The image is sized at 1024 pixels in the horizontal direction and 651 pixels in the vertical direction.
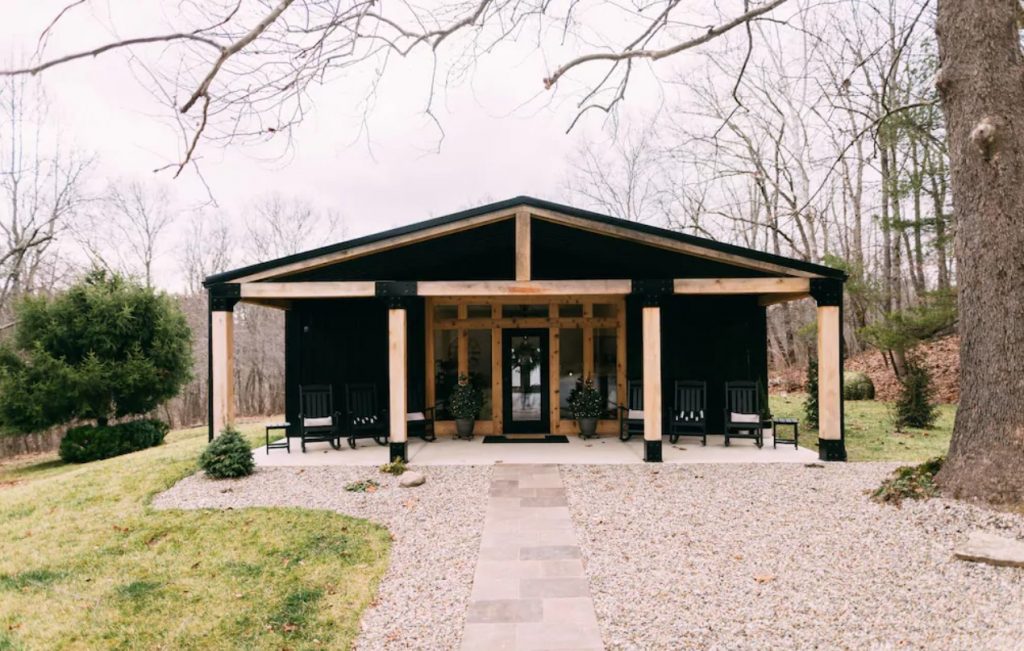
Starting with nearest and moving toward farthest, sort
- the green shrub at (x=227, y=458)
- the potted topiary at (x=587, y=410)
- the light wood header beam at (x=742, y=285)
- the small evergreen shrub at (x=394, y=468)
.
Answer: the green shrub at (x=227, y=458), the small evergreen shrub at (x=394, y=468), the light wood header beam at (x=742, y=285), the potted topiary at (x=587, y=410)

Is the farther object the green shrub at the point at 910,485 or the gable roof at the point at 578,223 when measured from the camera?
the gable roof at the point at 578,223

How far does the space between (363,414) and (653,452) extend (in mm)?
4618

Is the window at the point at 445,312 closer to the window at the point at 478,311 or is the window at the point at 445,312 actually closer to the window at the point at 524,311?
the window at the point at 478,311

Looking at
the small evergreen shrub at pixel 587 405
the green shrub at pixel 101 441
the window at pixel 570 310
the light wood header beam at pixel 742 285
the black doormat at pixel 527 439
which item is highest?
the light wood header beam at pixel 742 285

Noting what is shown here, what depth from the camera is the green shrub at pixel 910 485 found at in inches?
191

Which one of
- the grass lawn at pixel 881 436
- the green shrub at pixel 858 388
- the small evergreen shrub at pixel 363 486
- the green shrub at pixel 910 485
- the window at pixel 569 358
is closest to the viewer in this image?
the green shrub at pixel 910 485

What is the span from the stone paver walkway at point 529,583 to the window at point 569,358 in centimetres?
371

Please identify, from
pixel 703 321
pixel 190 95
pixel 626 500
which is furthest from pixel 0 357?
pixel 703 321

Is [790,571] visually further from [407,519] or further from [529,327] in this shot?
[529,327]

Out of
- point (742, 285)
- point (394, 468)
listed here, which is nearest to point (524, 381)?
point (394, 468)

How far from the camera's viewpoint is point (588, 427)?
29.2 feet

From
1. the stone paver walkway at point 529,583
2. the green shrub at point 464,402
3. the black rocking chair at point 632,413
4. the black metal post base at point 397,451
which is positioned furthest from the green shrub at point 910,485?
the green shrub at point 464,402

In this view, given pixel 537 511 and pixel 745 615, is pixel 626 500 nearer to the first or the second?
pixel 537 511

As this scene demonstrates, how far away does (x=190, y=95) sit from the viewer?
12.7 feet
